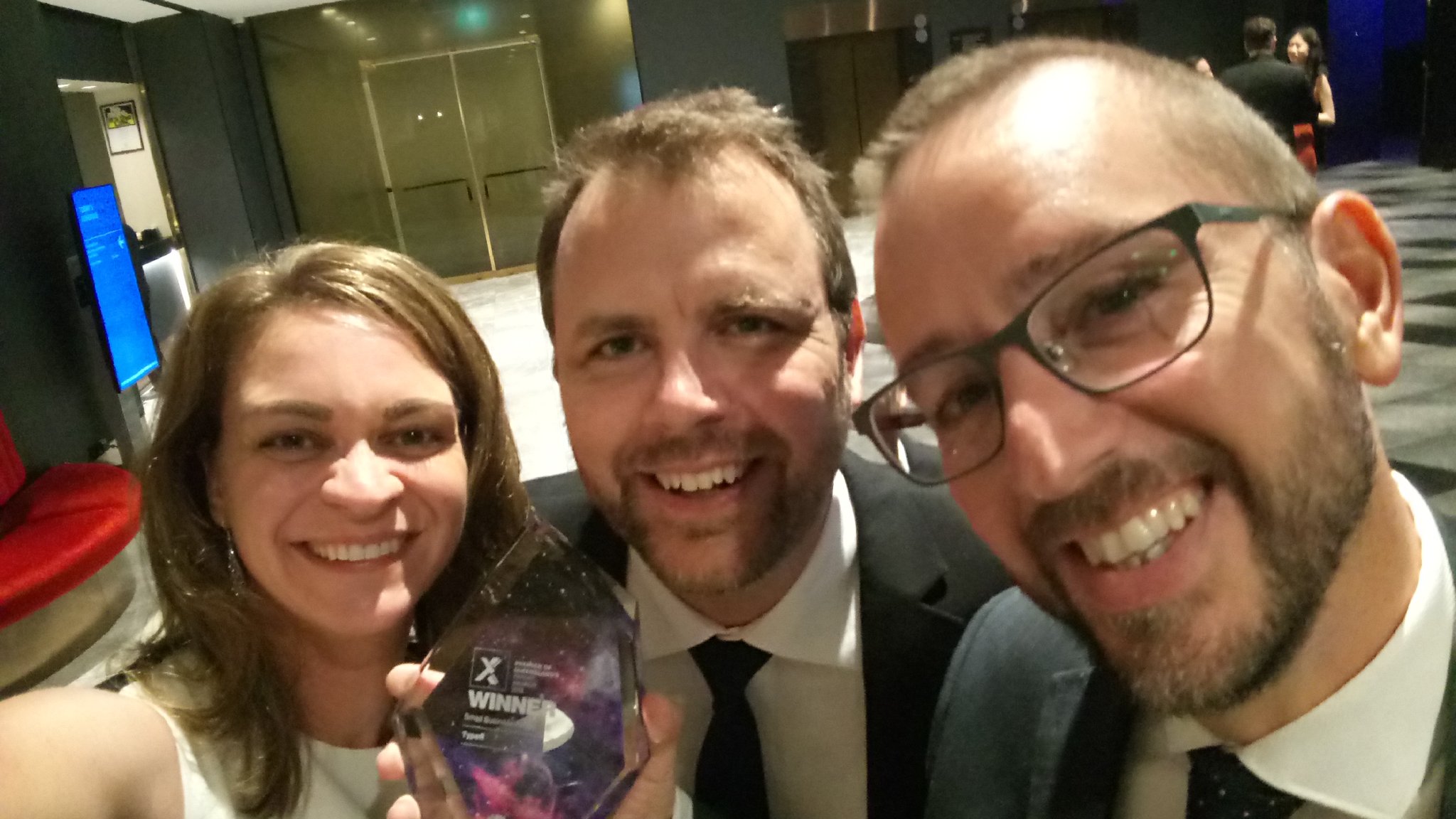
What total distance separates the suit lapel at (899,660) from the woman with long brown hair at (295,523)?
0.70 m

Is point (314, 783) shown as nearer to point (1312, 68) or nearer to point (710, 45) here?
point (1312, 68)

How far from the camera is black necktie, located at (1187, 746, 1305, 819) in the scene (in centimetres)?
92

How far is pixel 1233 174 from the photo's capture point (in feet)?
2.96

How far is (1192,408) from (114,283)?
527cm

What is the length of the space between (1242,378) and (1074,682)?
1.61 feet

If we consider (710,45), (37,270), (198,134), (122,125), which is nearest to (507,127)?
(710,45)

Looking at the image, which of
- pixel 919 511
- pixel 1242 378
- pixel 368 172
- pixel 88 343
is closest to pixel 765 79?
pixel 368 172

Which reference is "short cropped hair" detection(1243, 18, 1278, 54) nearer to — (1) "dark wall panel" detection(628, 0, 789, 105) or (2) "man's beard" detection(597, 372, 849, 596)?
(1) "dark wall panel" detection(628, 0, 789, 105)

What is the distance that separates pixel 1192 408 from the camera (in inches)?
33.0

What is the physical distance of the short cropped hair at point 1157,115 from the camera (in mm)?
902

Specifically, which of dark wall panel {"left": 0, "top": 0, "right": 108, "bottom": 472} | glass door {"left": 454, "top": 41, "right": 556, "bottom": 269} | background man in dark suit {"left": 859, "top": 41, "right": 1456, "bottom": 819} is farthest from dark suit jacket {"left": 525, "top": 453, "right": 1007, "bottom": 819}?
glass door {"left": 454, "top": 41, "right": 556, "bottom": 269}

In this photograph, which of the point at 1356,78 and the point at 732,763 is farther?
the point at 1356,78

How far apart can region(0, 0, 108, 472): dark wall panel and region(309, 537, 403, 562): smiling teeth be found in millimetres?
4262

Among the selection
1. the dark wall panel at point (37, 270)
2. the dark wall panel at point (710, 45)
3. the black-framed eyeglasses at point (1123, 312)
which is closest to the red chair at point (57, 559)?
the dark wall panel at point (37, 270)
